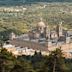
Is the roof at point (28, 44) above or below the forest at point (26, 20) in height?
above

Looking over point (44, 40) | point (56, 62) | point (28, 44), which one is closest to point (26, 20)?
point (28, 44)

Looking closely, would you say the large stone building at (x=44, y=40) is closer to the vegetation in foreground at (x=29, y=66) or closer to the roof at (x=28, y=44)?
the roof at (x=28, y=44)

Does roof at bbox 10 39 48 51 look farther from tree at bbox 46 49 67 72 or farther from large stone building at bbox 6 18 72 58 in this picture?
tree at bbox 46 49 67 72

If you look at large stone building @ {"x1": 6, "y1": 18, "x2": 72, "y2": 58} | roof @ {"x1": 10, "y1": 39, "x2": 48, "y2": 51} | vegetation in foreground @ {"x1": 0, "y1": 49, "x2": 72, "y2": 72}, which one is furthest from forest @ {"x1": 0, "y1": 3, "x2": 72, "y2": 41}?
vegetation in foreground @ {"x1": 0, "y1": 49, "x2": 72, "y2": 72}

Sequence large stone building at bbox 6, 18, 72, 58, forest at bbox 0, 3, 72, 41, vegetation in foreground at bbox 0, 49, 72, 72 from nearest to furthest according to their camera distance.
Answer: vegetation in foreground at bbox 0, 49, 72, 72 → large stone building at bbox 6, 18, 72, 58 → forest at bbox 0, 3, 72, 41

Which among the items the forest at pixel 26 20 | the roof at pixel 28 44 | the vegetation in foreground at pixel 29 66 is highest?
the vegetation in foreground at pixel 29 66

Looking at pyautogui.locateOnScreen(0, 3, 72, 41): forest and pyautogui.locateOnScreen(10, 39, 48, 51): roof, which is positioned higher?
pyautogui.locateOnScreen(10, 39, 48, 51): roof

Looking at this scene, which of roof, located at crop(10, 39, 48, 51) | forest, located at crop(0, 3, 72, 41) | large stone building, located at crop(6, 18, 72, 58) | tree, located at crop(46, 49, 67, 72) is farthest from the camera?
forest, located at crop(0, 3, 72, 41)

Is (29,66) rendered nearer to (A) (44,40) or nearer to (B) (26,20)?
(A) (44,40)

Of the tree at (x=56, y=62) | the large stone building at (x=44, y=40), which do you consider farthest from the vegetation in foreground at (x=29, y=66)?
the large stone building at (x=44, y=40)

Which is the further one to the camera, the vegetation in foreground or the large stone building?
the large stone building

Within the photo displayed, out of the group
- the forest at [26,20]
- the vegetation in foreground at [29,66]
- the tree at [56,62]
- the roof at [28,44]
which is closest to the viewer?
the vegetation in foreground at [29,66]
